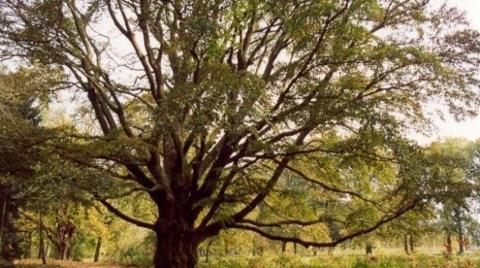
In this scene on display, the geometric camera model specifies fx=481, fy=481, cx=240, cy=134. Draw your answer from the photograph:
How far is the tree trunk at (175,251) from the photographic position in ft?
39.5

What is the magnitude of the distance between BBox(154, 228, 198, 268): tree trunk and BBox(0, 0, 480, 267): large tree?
0.03 m

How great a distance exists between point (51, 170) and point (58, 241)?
25313mm

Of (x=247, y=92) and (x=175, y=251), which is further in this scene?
(x=175, y=251)

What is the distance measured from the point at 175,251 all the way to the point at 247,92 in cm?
526

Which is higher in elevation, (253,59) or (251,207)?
(253,59)

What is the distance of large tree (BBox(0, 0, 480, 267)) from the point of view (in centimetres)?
891

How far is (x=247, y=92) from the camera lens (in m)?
8.72

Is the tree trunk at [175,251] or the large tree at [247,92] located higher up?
the large tree at [247,92]

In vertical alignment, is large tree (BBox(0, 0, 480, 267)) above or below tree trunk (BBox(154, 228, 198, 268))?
→ above

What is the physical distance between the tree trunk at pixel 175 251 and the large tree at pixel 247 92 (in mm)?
27

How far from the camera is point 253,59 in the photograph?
12945 mm

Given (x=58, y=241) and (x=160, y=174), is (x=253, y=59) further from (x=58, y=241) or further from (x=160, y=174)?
(x=58, y=241)

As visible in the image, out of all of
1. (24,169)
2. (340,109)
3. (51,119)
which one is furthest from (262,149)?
(51,119)

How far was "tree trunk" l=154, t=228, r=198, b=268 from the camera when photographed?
1205cm
